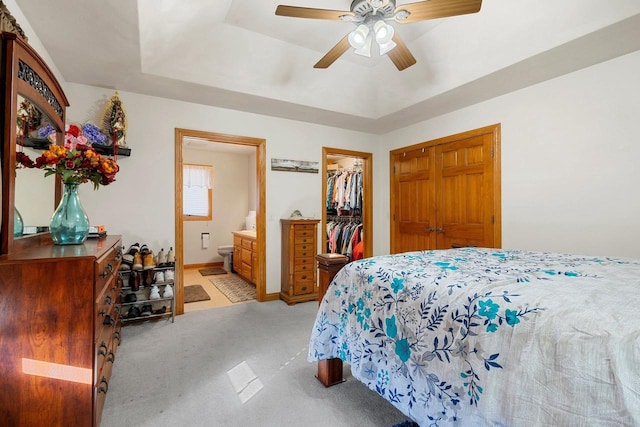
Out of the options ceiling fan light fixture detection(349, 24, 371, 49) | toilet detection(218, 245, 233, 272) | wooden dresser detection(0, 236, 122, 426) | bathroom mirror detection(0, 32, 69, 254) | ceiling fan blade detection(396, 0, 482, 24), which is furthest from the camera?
toilet detection(218, 245, 233, 272)

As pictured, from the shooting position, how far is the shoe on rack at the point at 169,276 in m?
3.15

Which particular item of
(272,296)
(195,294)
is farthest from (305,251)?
(195,294)

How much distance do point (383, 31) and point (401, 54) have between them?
0.42 metres

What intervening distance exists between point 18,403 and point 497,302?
1.85 metres

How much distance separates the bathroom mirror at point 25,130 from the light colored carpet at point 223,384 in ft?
3.61

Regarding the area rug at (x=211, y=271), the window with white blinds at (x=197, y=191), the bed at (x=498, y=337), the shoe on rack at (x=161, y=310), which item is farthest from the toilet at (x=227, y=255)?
the bed at (x=498, y=337)

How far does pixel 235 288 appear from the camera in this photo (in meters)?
4.65

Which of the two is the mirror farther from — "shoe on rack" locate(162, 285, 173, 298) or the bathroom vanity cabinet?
the bathroom vanity cabinet

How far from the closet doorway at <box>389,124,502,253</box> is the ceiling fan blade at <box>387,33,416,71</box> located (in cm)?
149

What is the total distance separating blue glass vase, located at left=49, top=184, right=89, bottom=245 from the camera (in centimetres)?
166

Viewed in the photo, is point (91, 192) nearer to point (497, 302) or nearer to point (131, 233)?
point (131, 233)

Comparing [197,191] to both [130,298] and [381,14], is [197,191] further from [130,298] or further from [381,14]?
[381,14]

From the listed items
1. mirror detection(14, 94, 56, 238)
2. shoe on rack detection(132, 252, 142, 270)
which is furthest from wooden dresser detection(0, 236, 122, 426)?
shoe on rack detection(132, 252, 142, 270)

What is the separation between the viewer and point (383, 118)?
13.4 feet
